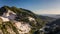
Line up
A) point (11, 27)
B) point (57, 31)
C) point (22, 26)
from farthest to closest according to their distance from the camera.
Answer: point (22, 26)
point (11, 27)
point (57, 31)

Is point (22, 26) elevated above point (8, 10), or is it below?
below

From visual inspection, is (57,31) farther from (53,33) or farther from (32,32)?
(32,32)

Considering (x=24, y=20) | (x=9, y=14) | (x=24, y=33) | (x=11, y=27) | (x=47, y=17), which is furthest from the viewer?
(x=47, y=17)

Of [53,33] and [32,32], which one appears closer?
[53,33]

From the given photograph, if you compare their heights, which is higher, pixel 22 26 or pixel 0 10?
pixel 0 10

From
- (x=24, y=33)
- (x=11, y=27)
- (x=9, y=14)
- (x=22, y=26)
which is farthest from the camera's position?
(x=9, y=14)

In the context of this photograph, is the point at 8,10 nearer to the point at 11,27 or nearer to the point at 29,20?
the point at 29,20

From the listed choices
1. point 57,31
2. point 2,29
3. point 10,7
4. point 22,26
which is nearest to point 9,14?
point 10,7

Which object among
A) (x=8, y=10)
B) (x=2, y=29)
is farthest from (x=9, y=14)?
(x=2, y=29)

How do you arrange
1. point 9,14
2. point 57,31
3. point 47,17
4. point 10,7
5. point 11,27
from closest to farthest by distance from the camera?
point 57,31 < point 11,27 < point 9,14 < point 10,7 < point 47,17
